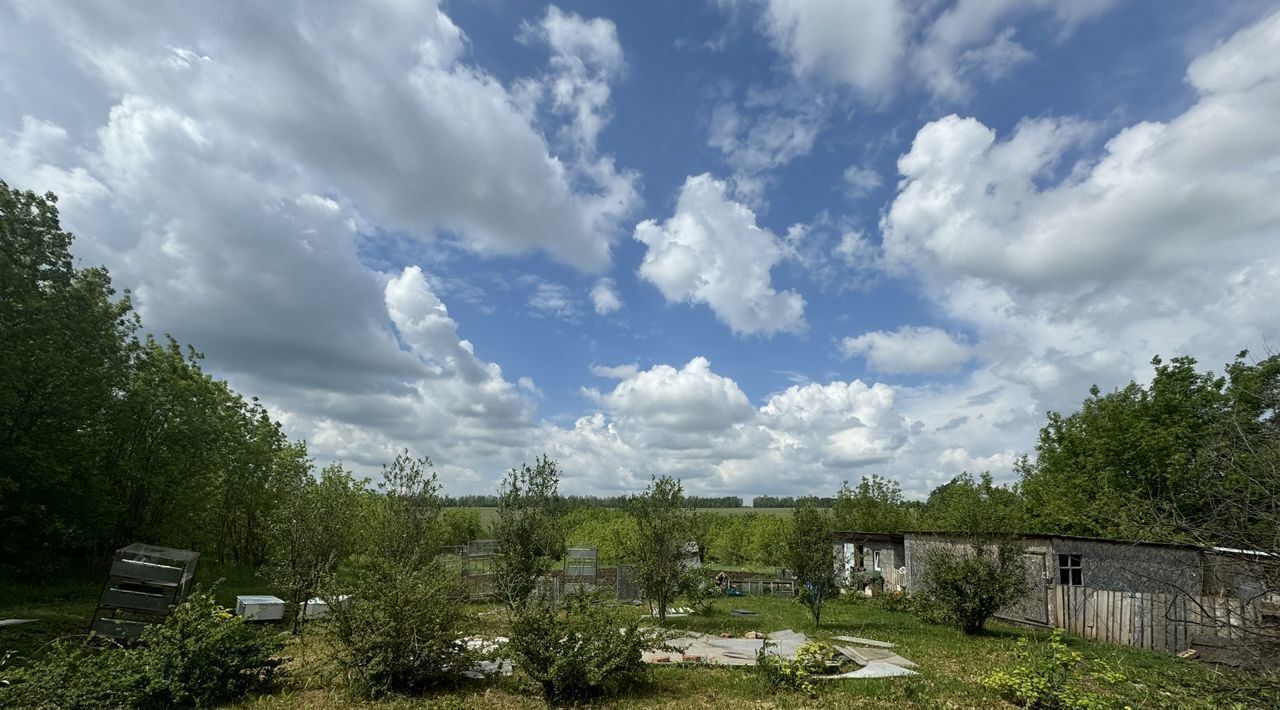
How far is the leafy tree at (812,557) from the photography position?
734 inches

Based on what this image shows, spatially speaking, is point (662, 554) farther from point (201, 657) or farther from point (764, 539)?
point (764, 539)

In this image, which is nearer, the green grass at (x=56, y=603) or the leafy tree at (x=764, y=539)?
the green grass at (x=56, y=603)

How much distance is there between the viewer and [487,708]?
942 cm

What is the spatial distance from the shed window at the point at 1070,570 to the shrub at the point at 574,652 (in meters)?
17.8

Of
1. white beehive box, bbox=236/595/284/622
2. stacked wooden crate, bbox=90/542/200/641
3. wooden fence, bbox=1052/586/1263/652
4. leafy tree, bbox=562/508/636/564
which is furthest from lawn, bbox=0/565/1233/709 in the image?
leafy tree, bbox=562/508/636/564

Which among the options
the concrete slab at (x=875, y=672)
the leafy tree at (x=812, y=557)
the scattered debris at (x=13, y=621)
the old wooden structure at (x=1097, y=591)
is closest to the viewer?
the concrete slab at (x=875, y=672)

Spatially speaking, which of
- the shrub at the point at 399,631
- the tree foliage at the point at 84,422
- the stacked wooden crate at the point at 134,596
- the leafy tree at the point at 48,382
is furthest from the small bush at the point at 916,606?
the leafy tree at the point at 48,382

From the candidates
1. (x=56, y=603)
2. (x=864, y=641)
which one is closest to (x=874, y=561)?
→ (x=864, y=641)

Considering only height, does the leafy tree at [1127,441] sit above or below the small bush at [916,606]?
above

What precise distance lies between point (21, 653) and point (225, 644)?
701 centimetres

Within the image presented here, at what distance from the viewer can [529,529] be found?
16.5m

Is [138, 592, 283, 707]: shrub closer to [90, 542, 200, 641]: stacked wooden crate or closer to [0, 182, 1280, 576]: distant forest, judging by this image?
[90, 542, 200, 641]: stacked wooden crate

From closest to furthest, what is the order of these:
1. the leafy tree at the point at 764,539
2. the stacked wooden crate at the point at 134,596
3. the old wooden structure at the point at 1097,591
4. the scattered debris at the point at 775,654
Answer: the stacked wooden crate at the point at 134,596 → the scattered debris at the point at 775,654 → the old wooden structure at the point at 1097,591 → the leafy tree at the point at 764,539

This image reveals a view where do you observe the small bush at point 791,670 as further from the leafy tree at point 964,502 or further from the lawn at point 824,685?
the leafy tree at point 964,502
